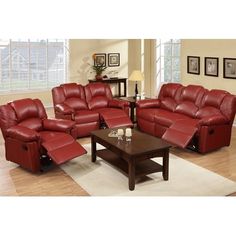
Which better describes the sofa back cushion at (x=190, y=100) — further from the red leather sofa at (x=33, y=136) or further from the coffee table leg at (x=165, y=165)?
the red leather sofa at (x=33, y=136)

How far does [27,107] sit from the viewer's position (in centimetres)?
554

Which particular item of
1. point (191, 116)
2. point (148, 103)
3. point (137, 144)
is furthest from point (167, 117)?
point (137, 144)

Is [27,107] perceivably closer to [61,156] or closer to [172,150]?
[61,156]

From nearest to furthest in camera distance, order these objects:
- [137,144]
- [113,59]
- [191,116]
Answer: [137,144], [191,116], [113,59]

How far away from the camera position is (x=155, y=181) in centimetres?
469

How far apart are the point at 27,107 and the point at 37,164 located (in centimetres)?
110

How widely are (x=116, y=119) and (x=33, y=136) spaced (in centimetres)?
220

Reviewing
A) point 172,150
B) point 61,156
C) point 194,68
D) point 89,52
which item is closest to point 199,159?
point 172,150

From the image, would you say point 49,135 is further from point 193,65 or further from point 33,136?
point 193,65

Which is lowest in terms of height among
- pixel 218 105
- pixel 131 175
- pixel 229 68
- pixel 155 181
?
pixel 155 181

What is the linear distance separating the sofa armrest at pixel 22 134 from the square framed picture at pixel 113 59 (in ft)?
20.3

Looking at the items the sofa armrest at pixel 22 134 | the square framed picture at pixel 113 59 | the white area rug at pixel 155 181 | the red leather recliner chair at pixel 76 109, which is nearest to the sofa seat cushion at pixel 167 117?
the white area rug at pixel 155 181

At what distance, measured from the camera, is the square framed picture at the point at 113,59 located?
35.4ft

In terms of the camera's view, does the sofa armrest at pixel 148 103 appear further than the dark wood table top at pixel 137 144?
Yes
